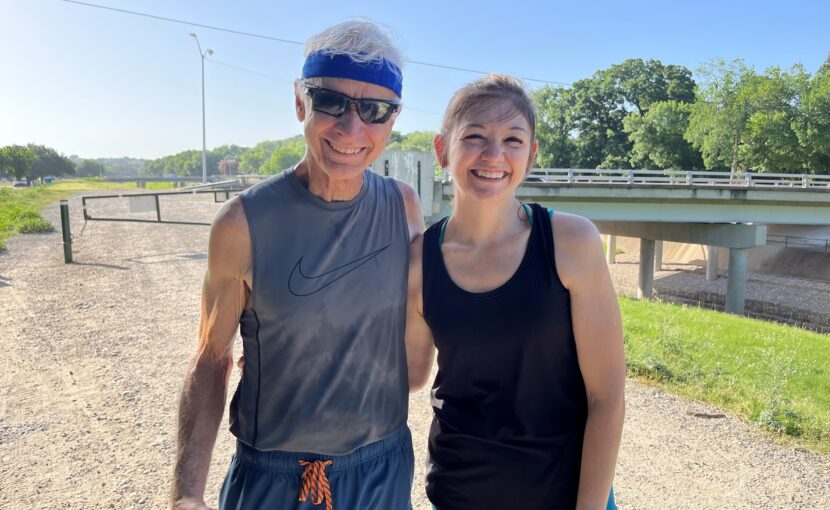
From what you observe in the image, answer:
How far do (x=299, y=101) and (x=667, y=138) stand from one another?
49856 millimetres

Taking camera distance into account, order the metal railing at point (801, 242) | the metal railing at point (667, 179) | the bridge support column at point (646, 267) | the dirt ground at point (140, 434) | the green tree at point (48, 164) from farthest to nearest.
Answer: the green tree at point (48, 164)
the metal railing at point (801, 242)
the bridge support column at point (646, 267)
the metal railing at point (667, 179)
the dirt ground at point (140, 434)

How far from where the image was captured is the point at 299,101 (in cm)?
210

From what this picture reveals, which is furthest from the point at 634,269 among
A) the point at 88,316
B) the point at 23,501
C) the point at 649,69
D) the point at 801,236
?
the point at 23,501

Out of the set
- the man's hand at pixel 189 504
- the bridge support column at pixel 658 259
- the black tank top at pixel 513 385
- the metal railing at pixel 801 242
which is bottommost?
the bridge support column at pixel 658 259

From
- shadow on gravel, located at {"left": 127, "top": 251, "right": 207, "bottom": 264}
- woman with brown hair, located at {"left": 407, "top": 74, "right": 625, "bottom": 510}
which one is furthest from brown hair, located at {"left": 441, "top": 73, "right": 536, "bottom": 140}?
shadow on gravel, located at {"left": 127, "top": 251, "right": 207, "bottom": 264}

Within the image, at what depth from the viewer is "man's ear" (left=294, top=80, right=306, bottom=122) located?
207 cm

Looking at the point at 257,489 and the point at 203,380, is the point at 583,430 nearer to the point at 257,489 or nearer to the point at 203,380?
the point at 257,489

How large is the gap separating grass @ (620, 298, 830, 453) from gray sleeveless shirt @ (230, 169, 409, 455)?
4903 millimetres

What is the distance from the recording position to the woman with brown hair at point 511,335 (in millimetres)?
1858

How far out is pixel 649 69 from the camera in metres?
57.9

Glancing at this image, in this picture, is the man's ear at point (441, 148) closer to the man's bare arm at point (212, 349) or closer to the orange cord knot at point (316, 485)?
the man's bare arm at point (212, 349)

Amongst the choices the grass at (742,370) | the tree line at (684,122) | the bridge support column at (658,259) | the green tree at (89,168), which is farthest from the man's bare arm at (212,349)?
the green tree at (89,168)

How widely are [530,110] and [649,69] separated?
62.7 metres

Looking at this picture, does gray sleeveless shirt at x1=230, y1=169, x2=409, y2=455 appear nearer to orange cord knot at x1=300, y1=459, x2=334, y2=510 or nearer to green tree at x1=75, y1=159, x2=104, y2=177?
orange cord knot at x1=300, y1=459, x2=334, y2=510
